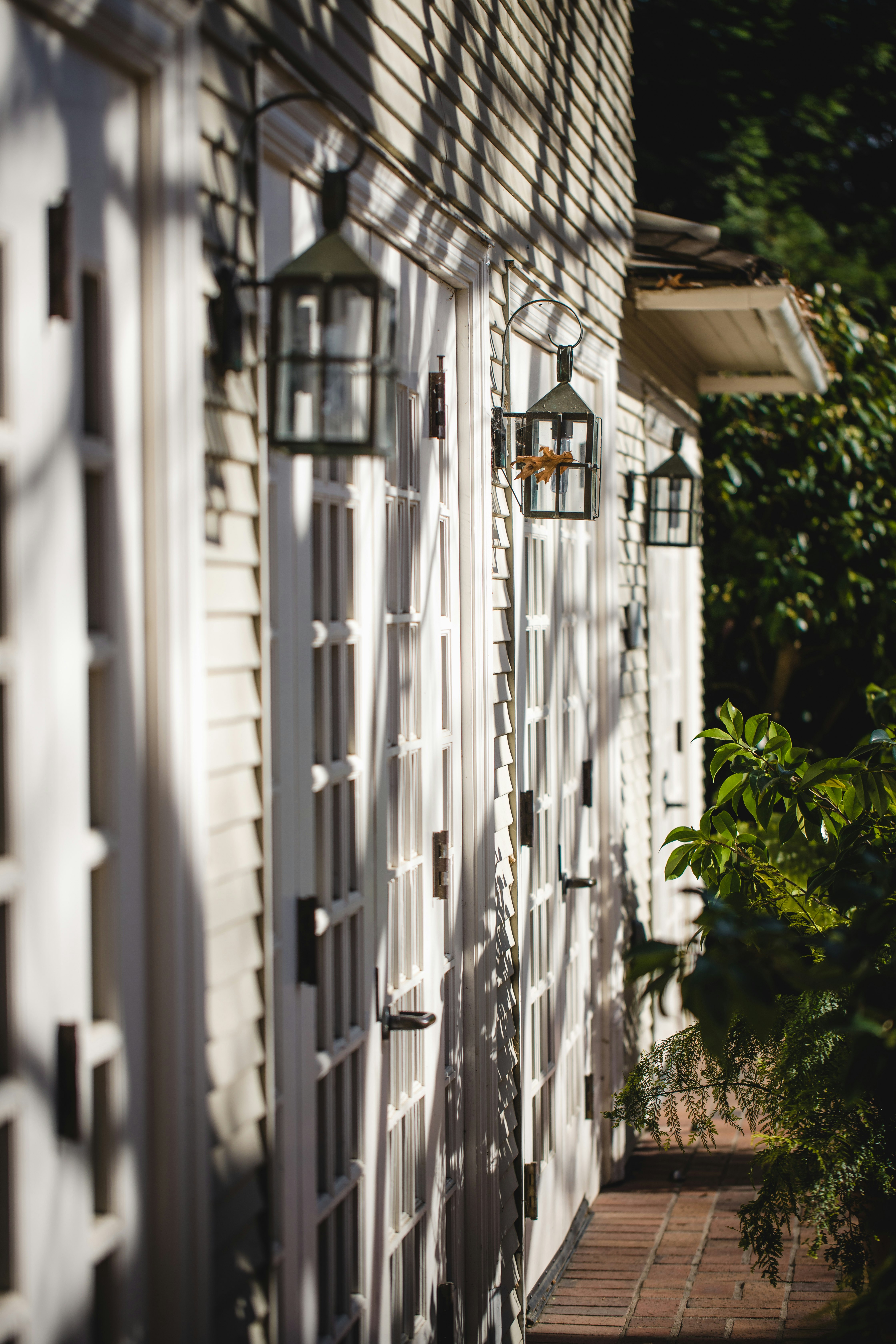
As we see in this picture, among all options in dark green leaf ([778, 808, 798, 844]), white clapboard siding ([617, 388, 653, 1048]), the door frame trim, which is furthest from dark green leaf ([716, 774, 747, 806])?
white clapboard siding ([617, 388, 653, 1048])

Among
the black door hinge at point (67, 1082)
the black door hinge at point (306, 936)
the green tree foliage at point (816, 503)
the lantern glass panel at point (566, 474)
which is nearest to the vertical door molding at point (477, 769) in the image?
the lantern glass panel at point (566, 474)

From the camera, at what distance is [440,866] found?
3080 mm

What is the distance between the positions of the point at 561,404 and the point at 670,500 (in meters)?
2.26

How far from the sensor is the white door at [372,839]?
2.21 meters

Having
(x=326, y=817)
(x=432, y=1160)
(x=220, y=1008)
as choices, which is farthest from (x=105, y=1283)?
(x=432, y=1160)

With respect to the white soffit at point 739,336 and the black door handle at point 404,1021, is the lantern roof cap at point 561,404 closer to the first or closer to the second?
the black door handle at point 404,1021

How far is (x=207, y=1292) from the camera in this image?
1782 mm

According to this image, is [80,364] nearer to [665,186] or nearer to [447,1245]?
[447,1245]

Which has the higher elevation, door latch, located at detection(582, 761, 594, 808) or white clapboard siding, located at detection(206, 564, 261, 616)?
white clapboard siding, located at detection(206, 564, 261, 616)

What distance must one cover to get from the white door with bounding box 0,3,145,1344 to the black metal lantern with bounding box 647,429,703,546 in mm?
4054

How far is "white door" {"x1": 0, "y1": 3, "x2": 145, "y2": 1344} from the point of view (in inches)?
59.9

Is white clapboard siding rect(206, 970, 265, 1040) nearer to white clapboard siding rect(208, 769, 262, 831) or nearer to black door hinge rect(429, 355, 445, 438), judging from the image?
white clapboard siding rect(208, 769, 262, 831)

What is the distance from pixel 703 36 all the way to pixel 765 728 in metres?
14.4

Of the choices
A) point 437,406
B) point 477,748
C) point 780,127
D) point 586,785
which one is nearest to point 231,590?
point 437,406
